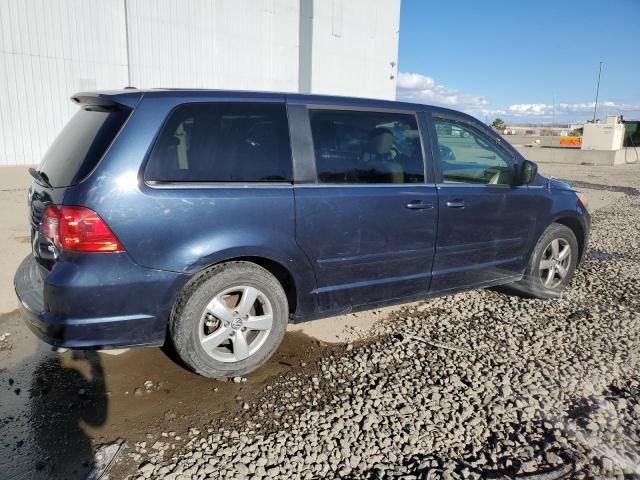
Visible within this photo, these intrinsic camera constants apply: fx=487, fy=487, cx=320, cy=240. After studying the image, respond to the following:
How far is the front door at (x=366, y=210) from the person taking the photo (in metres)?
3.43

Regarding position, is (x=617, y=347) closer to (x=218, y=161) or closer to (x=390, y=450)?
(x=390, y=450)

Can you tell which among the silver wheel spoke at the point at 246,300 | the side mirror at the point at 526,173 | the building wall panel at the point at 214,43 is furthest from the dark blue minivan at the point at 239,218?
the building wall panel at the point at 214,43

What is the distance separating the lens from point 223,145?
313 cm

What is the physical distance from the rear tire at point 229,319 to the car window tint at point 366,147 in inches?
35.0

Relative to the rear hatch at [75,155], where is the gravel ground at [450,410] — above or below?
below

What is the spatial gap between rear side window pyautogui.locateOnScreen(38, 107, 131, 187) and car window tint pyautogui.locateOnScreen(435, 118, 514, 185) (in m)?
2.61

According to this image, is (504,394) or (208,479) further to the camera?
(504,394)

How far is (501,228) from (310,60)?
19.5 meters

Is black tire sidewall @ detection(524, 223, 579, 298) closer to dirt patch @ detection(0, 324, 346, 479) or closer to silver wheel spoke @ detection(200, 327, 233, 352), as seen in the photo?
dirt patch @ detection(0, 324, 346, 479)

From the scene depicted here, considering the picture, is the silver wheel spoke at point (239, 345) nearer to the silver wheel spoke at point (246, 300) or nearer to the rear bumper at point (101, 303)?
the silver wheel spoke at point (246, 300)

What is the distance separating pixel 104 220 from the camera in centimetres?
Result: 273

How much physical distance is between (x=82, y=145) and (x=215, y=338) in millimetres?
1466

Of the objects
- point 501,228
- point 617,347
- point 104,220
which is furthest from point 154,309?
point 617,347

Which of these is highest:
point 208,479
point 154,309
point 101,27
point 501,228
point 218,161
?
point 101,27
